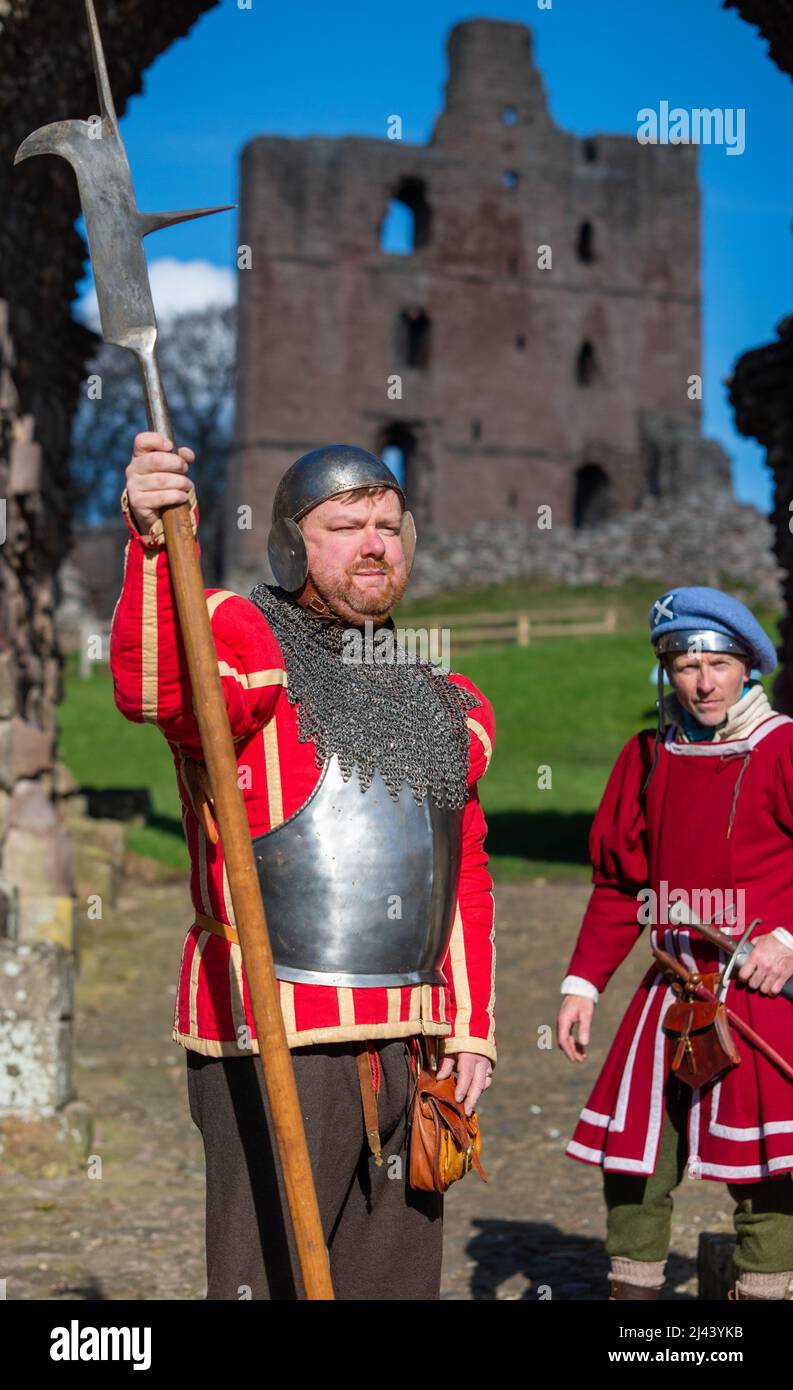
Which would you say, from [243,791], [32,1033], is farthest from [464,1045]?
[32,1033]

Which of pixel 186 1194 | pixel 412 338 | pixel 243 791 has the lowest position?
pixel 186 1194

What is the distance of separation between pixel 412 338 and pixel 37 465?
35325mm

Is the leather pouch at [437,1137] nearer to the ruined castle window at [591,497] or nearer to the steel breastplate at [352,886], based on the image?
the steel breastplate at [352,886]

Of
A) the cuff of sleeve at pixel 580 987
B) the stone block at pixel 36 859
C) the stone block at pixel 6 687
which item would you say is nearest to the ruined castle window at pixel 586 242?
the stone block at pixel 6 687

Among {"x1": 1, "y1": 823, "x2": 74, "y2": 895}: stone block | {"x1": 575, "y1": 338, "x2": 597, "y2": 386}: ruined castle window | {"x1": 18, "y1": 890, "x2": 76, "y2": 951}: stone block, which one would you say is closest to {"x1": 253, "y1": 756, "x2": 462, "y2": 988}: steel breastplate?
{"x1": 18, "y1": 890, "x2": 76, "y2": 951}: stone block

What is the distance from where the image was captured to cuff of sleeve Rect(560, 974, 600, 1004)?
380 cm

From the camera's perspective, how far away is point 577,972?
3846 mm

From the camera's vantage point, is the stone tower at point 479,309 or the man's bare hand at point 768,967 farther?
the stone tower at point 479,309

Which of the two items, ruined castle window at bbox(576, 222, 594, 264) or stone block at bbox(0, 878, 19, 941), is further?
ruined castle window at bbox(576, 222, 594, 264)

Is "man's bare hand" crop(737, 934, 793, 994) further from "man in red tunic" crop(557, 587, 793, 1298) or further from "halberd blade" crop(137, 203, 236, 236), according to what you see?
"halberd blade" crop(137, 203, 236, 236)

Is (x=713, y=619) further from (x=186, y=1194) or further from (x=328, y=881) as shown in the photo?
(x=186, y=1194)

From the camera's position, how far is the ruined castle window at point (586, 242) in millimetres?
43719

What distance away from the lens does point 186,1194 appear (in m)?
5.48

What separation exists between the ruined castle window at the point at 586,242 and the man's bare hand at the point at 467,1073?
42840 mm
